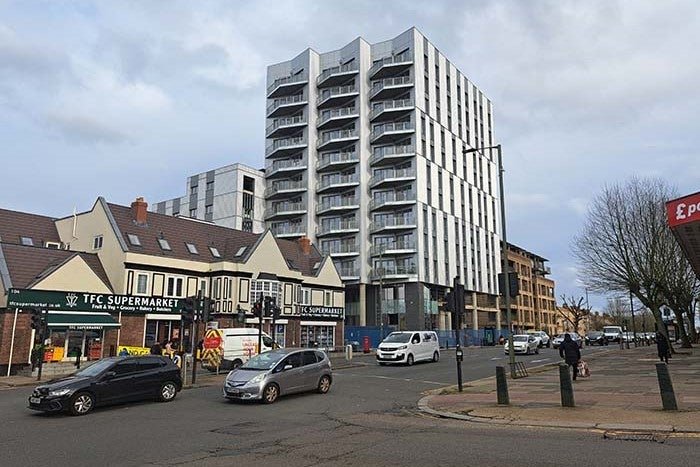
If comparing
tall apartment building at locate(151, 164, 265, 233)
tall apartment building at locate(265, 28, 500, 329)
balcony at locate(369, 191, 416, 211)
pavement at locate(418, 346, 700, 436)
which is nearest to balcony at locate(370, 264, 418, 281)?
tall apartment building at locate(265, 28, 500, 329)

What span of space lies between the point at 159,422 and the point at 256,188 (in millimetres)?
67010

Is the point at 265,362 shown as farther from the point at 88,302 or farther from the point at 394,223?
the point at 394,223

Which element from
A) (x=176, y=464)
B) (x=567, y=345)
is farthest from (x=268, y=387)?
(x=567, y=345)

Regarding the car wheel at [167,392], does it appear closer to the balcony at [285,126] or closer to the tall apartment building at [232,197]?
the tall apartment building at [232,197]

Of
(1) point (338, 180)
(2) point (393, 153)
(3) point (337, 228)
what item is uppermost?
(2) point (393, 153)

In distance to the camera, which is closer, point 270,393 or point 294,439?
point 294,439

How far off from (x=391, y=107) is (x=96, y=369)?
2266 inches

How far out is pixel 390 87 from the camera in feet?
225

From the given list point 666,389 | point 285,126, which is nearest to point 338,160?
point 285,126

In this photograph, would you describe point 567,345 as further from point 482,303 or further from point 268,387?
point 482,303

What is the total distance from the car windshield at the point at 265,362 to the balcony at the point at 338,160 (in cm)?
5396

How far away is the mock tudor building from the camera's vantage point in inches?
1209

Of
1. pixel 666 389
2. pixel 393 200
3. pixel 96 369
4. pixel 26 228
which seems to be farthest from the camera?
pixel 393 200

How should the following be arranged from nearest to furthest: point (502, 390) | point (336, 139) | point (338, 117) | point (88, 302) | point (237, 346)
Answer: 1. point (502, 390)
2. point (237, 346)
3. point (88, 302)
4. point (336, 139)
5. point (338, 117)
